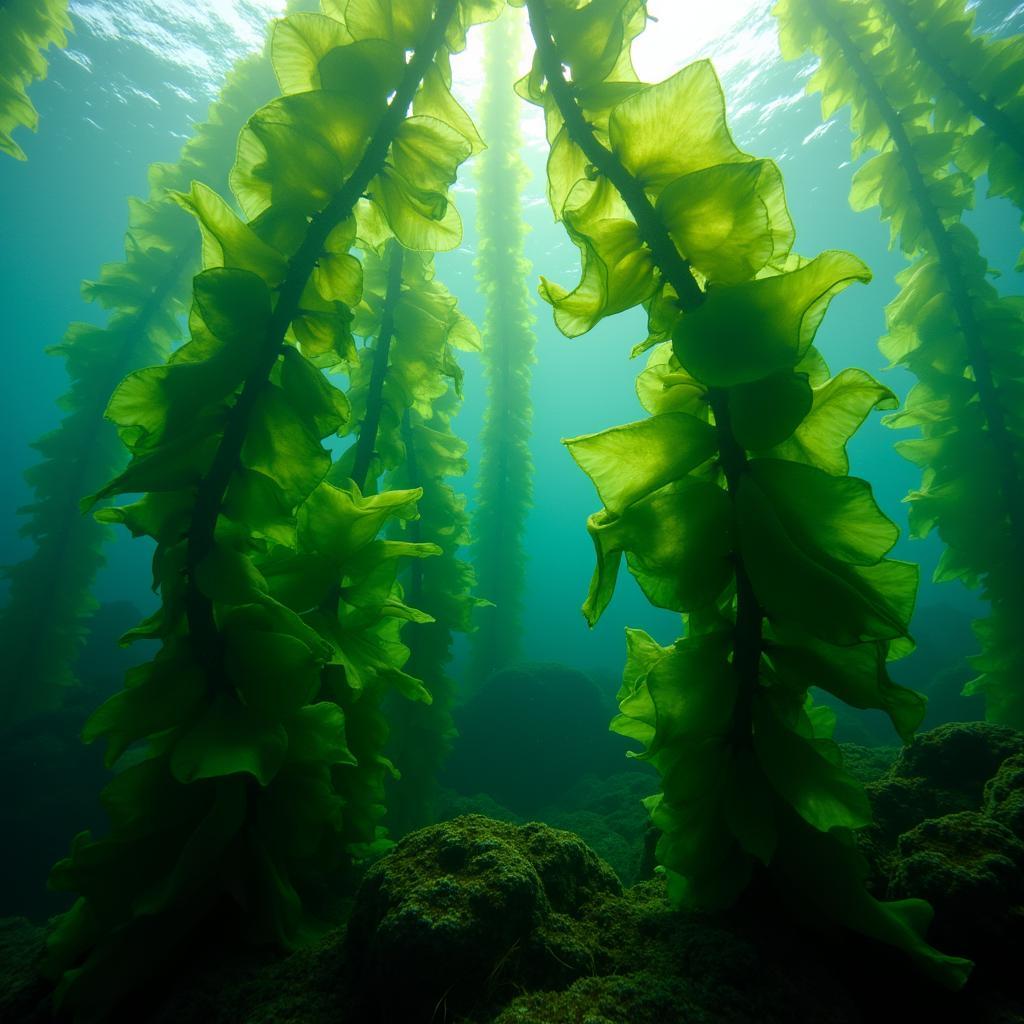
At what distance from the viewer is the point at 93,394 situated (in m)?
6.06

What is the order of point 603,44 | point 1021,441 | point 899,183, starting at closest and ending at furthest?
point 603,44 → point 1021,441 → point 899,183

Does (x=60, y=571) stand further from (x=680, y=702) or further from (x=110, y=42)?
(x=110, y=42)

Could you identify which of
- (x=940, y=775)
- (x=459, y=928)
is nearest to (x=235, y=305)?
(x=459, y=928)

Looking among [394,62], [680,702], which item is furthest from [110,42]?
[680,702]

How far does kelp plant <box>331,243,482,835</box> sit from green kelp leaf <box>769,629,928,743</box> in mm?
1129

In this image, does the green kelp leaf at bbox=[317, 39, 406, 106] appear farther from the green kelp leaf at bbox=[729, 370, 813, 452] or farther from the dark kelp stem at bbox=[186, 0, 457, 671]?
the green kelp leaf at bbox=[729, 370, 813, 452]

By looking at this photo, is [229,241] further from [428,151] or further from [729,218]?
[729,218]

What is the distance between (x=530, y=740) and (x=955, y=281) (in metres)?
7.88

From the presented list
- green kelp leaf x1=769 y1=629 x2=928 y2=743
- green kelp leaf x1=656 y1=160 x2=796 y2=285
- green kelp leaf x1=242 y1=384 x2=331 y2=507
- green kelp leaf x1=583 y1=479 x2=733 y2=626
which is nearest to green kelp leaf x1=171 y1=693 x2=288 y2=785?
green kelp leaf x1=242 y1=384 x2=331 y2=507

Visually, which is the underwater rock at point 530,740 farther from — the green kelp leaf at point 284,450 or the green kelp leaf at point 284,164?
the green kelp leaf at point 284,164

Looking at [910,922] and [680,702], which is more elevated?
[680,702]

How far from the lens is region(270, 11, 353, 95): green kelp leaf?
4.61ft

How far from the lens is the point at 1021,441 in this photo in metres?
3.61

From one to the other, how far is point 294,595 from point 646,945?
1.33m
